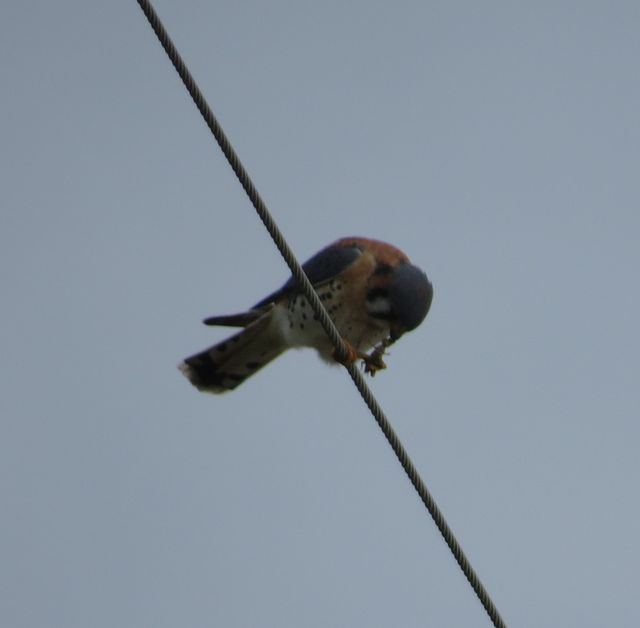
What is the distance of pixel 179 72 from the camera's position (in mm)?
4043

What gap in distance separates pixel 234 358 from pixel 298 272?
2768 mm

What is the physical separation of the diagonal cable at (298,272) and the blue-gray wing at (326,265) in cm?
202

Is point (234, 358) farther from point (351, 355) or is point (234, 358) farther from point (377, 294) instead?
point (351, 355)

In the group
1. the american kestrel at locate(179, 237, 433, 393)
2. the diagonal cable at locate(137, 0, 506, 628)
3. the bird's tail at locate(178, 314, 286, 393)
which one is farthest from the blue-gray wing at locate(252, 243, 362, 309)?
the diagonal cable at locate(137, 0, 506, 628)

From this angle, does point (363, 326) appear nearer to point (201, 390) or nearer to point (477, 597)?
point (201, 390)

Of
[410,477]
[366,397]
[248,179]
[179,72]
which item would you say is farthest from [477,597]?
[179,72]

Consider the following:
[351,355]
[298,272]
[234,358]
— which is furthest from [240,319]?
[298,272]

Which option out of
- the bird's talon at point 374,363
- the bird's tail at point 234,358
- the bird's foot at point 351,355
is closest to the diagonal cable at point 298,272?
the bird's foot at point 351,355

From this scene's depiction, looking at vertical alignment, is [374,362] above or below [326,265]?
below

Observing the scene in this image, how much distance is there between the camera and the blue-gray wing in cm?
686

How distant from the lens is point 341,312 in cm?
674

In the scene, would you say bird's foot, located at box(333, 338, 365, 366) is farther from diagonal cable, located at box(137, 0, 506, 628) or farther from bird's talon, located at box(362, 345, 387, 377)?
diagonal cable, located at box(137, 0, 506, 628)

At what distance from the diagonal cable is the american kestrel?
1.79 meters

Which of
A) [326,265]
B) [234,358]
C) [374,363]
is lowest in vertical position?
[374,363]
